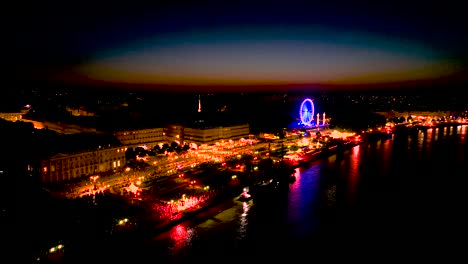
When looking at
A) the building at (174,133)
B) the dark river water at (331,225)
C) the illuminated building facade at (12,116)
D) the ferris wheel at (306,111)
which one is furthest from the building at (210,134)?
the illuminated building facade at (12,116)

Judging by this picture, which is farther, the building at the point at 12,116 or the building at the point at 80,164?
the building at the point at 12,116

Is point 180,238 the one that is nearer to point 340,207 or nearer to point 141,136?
point 340,207

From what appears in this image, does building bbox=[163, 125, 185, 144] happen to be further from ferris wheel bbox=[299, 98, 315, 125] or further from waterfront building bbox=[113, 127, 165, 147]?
ferris wheel bbox=[299, 98, 315, 125]

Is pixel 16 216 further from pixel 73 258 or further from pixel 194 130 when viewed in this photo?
pixel 194 130

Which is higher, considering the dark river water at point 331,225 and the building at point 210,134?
the building at point 210,134

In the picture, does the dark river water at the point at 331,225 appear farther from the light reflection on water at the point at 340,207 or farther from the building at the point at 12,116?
the building at the point at 12,116

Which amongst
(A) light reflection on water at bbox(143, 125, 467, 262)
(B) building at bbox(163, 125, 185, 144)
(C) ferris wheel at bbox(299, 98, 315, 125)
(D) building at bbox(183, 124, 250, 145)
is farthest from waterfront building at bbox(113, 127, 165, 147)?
(C) ferris wheel at bbox(299, 98, 315, 125)

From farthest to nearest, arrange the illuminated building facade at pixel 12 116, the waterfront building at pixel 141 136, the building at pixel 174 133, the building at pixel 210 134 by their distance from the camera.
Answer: the illuminated building facade at pixel 12 116, the building at pixel 174 133, the building at pixel 210 134, the waterfront building at pixel 141 136
